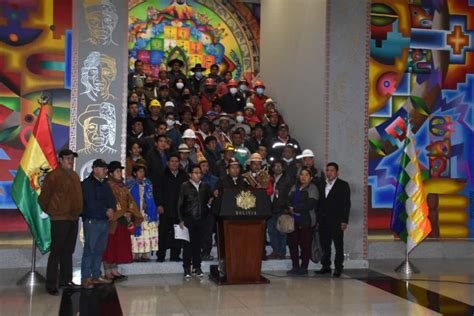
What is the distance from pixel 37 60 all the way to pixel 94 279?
375 cm

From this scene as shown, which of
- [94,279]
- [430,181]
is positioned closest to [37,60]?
[94,279]

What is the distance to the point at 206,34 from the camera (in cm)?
1656

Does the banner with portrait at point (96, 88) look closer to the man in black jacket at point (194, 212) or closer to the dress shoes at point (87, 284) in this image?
the man in black jacket at point (194, 212)

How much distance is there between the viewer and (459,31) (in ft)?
38.2

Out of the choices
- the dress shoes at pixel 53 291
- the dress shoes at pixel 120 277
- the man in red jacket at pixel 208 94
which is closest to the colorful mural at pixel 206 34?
the man in red jacket at pixel 208 94

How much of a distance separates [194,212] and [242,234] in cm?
73

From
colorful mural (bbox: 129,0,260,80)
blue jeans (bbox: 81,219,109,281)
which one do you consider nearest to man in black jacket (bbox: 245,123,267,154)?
blue jeans (bbox: 81,219,109,281)

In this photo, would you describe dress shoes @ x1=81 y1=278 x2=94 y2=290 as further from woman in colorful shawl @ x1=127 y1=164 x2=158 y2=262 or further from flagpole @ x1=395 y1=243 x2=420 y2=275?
flagpole @ x1=395 y1=243 x2=420 y2=275

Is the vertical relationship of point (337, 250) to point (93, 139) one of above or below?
below

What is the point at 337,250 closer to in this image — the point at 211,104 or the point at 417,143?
the point at 417,143

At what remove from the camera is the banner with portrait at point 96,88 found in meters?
9.10

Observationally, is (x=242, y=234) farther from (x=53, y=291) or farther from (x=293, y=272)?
(x=53, y=291)

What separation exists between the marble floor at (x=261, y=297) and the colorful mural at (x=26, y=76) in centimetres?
189

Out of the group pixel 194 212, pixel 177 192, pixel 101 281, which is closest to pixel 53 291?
pixel 101 281
